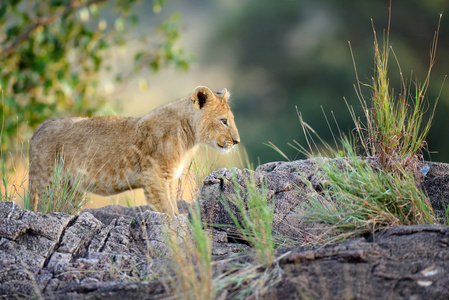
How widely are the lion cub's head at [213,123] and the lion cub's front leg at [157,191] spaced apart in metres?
0.70

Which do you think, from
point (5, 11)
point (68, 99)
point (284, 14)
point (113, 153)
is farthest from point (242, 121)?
point (113, 153)

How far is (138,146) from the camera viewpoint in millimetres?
6773

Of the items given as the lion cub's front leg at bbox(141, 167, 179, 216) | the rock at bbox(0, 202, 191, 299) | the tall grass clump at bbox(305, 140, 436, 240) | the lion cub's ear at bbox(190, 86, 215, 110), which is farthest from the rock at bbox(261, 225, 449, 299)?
the lion cub's ear at bbox(190, 86, 215, 110)

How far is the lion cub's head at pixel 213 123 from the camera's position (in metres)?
6.87

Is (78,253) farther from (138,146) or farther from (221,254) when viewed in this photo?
(138,146)

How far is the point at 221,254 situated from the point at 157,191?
5.62 feet

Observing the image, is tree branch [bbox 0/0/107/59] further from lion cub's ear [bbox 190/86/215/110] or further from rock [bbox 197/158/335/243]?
rock [bbox 197/158/335/243]

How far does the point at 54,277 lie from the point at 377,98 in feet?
9.83

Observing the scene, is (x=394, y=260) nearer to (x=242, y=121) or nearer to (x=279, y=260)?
(x=279, y=260)

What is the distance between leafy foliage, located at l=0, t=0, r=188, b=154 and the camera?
33.0 feet

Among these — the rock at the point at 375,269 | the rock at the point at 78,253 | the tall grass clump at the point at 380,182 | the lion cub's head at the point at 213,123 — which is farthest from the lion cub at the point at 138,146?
the rock at the point at 375,269

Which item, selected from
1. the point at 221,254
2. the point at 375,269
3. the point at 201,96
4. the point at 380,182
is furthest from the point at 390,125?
the point at 201,96

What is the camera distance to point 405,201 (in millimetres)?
4777

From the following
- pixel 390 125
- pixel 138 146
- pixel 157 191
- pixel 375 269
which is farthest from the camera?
pixel 138 146
